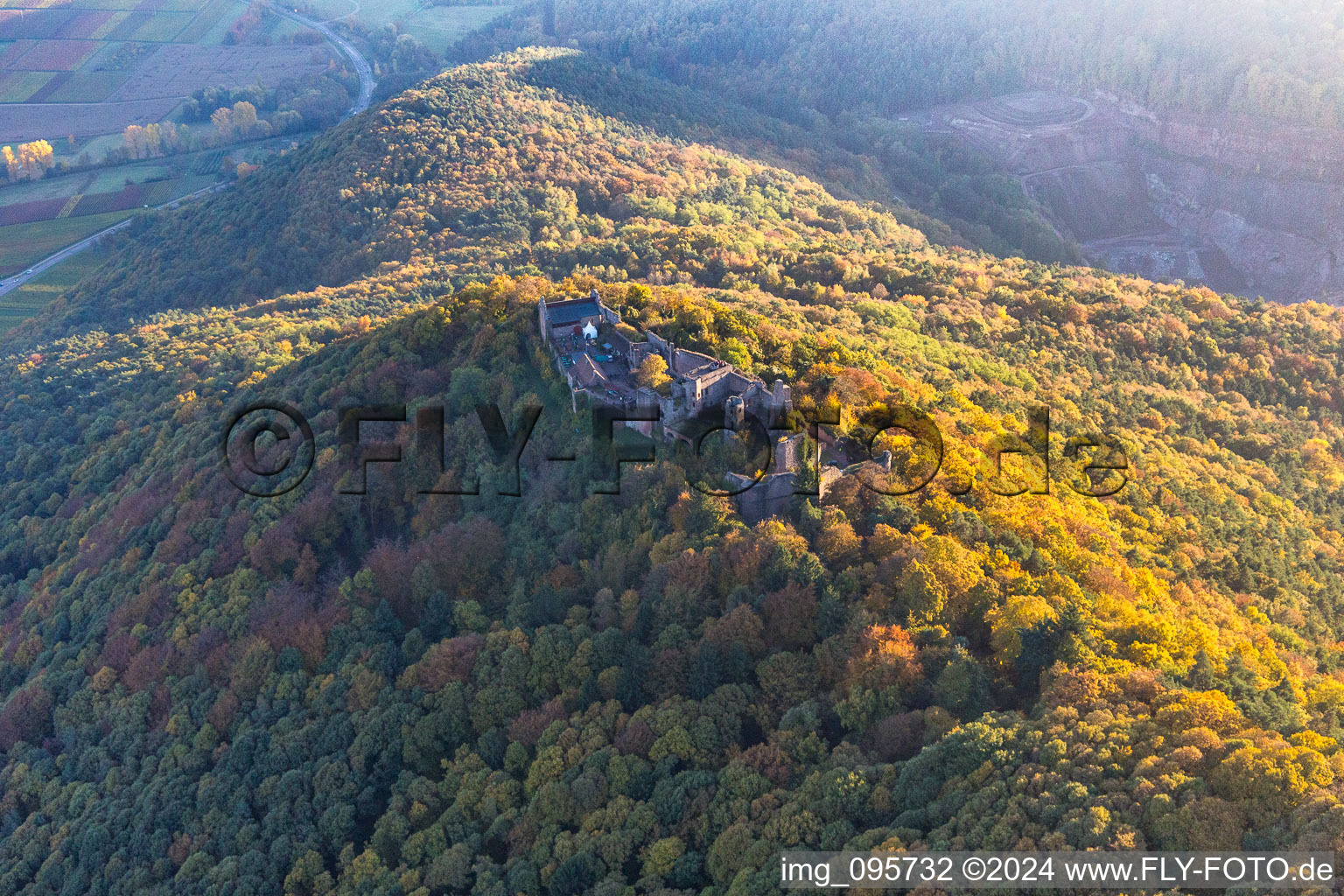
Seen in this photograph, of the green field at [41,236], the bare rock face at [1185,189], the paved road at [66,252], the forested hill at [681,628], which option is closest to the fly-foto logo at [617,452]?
the forested hill at [681,628]

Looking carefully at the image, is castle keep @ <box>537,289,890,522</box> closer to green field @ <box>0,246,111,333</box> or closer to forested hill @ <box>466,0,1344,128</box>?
green field @ <box>0,246,111,333</box>

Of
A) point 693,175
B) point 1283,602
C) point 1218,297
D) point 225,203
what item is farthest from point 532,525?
point 225,203

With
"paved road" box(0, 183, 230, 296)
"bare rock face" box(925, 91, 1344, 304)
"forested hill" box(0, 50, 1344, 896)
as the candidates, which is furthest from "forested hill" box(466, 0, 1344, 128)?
"paved road" box(0, 183, 230, 296)

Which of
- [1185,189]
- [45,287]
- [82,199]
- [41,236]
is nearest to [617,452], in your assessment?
[45,287]

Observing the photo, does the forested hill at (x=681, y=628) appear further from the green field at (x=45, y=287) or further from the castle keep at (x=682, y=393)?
the green field at (x=45, y=287)

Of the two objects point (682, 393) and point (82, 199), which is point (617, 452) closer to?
point (682, 393)

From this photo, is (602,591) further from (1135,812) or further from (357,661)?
(1135,812)
